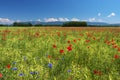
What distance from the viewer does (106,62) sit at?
13.5 feet

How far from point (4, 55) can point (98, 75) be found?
2.04 m

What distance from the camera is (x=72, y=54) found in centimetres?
464

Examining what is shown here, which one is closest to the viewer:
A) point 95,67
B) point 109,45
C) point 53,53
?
point 95,67

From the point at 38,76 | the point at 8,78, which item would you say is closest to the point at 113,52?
the point at 38,76

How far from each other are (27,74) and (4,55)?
1.37 m

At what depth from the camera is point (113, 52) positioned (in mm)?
4910

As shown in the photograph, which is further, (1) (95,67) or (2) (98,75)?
(1) (95,67)

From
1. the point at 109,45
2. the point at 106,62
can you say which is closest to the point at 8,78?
the point at 106,62

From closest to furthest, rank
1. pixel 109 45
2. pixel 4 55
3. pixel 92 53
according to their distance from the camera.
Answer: pixel 4 55, pixel 92 53, pixel 109 45

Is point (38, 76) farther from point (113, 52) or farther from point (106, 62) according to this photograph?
point (113, 52)

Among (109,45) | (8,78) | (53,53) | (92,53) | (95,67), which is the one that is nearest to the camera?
(8,78)

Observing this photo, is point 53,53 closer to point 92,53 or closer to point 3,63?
point 92,53

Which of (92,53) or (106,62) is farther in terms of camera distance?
(92,53)

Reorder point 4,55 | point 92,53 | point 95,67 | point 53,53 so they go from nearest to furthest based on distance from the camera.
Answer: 1. point 95,67
2. point 4,55
3. point 92,53
4. point 53,53
